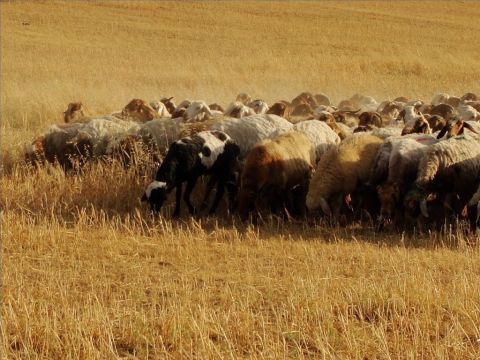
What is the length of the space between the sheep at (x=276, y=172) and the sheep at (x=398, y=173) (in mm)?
1259

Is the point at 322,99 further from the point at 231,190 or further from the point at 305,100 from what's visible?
the point at 231,190

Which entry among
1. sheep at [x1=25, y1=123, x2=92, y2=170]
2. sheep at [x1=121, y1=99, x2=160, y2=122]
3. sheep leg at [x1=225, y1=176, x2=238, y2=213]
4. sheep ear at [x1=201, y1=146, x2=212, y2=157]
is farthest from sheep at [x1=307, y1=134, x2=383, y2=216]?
sheep at [x1=121, y1=99, x2=160, y2=122]

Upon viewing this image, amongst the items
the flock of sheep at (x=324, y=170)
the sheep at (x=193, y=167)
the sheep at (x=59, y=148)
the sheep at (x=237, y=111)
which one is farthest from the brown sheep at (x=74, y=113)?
the sheep at (x=193, y=167)

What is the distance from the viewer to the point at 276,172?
10703 mm

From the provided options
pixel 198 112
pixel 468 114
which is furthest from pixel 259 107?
pixel 468 114

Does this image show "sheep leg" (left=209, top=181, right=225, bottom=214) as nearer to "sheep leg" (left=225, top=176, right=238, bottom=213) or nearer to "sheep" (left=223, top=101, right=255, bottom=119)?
"sheep leg" (left=225, top=176, right=238, bottom=213)

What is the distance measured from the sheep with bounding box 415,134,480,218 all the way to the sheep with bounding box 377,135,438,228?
0.22 m

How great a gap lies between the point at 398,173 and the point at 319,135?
197 centimetres

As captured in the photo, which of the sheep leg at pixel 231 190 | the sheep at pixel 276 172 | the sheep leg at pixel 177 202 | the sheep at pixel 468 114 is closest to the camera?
the sheep at pixel 276 172

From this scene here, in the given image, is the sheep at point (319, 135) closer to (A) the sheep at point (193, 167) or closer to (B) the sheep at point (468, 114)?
(A) the sheep at point (193, 167)

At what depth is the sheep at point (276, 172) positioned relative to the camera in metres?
10.6

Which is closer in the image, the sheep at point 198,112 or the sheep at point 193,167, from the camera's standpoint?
the sheep at point 193,167

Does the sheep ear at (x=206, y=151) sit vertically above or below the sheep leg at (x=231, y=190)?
above

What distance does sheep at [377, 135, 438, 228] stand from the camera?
396 inches
